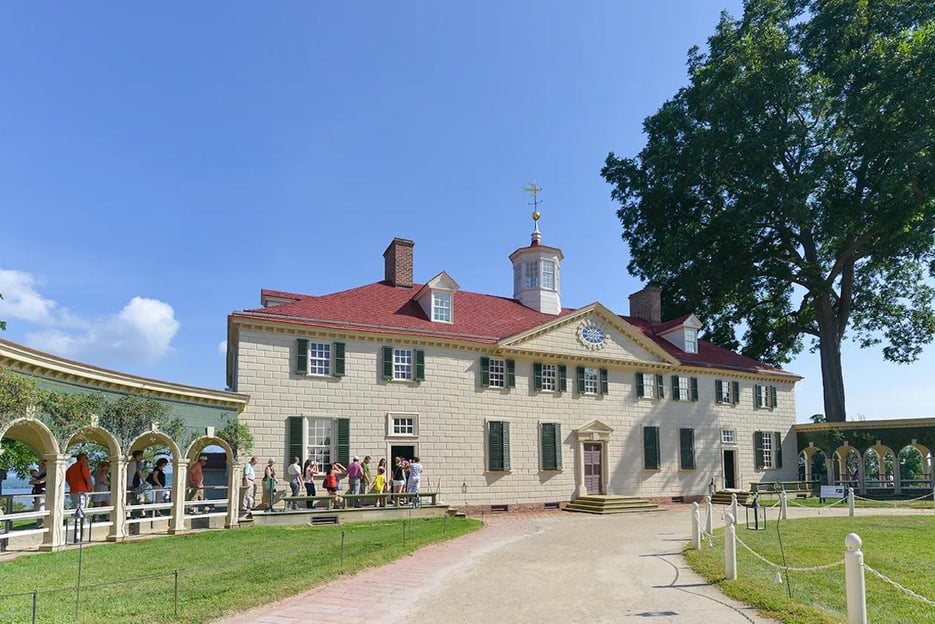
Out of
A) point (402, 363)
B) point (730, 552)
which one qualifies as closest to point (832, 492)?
point (402, 363)

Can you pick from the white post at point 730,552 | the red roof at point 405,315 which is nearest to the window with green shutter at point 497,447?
the red roof at point 405,315

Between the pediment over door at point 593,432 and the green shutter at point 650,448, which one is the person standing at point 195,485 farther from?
the green shutter at point 650,448

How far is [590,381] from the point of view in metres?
28.4

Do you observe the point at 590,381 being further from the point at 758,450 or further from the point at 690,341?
the point at 758,450

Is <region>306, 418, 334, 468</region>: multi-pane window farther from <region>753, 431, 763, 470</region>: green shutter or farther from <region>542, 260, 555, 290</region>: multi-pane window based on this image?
<region>753, 431, 763, 470</region>: green shutter

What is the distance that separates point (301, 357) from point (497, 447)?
7839mm

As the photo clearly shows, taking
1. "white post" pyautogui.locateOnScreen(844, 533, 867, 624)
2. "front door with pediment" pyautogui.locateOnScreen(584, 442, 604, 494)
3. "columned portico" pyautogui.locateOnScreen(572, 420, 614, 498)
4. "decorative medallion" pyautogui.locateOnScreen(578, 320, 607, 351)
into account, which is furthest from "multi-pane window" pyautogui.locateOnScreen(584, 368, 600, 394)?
"white post" pyautogui.locateOnScreen(844, 533, 867, 624)

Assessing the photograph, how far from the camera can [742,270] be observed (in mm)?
36531

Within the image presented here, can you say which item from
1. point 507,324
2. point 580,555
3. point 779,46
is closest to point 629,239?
point 779,46

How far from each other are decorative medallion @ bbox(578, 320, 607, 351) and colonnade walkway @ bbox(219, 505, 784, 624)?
12.4 m

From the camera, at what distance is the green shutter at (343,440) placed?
2283 centimetres

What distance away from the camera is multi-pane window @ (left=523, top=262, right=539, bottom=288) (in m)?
31.2

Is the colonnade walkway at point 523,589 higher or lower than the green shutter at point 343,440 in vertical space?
lower

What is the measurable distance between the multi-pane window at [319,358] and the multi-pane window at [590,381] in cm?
1052
